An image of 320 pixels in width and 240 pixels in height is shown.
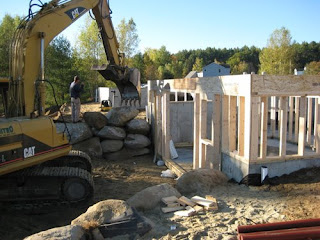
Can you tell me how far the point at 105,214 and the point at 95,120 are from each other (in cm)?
789

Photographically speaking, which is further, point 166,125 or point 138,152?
point 138,152

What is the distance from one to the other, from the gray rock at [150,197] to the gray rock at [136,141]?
664 centimetres

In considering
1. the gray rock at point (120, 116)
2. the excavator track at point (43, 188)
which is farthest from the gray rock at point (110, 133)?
the excavator track at point (43, 188)

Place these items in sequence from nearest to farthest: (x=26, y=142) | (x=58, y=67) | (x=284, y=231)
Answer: (x=284, y=231), (x=26, y=142), (x=58, y=67)

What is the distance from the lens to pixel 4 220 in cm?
647

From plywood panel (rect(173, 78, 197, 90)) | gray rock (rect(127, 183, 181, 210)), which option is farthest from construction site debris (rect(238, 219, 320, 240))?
plywood panel (rect(173, 78, 197, 90))

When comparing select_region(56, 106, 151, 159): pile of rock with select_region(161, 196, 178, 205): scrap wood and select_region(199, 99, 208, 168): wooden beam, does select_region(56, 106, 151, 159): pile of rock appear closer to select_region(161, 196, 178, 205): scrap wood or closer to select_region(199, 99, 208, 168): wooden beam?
select_region(199, 99, 208, 168): wooden beam

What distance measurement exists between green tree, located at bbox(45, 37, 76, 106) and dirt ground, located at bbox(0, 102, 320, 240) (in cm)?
2043

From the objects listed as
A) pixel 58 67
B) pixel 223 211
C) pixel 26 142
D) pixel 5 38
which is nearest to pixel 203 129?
pixel 223 211

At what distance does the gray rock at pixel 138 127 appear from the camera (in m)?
12.8

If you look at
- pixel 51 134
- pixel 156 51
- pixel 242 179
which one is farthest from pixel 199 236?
pixel 156 51

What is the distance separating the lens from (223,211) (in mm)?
5281

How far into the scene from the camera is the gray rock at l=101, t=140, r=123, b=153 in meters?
12.3

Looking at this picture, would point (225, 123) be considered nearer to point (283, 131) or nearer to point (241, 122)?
point (241, 122)
